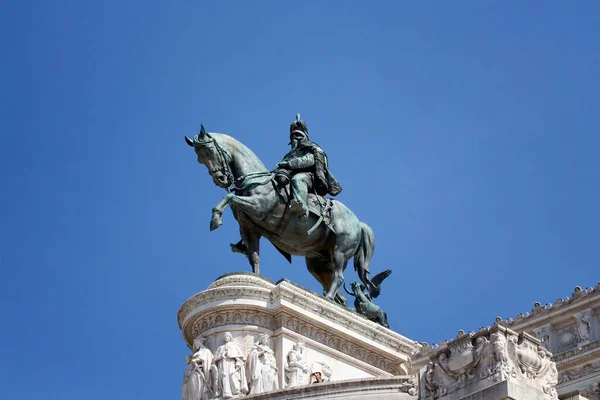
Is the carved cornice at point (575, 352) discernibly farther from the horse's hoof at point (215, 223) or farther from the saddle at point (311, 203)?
the horse's hoof at point (215, 223)

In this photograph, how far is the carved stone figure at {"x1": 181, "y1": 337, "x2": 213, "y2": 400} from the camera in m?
26.5

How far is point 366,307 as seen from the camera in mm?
31531

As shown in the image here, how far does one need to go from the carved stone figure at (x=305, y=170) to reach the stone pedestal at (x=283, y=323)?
289cm

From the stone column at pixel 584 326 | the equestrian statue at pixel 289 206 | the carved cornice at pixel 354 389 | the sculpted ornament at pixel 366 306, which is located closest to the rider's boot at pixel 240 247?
the equestrian statue at pixel 289 206

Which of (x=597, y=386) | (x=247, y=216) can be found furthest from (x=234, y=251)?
(x=597, y=386)

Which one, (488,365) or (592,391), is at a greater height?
(592,391)

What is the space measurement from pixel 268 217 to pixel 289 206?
55 centimetres

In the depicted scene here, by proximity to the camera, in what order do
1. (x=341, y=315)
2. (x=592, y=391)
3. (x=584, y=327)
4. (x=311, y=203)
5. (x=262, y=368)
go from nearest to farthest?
(x=262, y=368)
(x=341, y=315)
(x=311, y=203)
(x=592, y=391)
(x=584, y=327)

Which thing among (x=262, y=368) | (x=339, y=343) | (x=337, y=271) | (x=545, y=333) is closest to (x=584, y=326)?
(x=545, y=333)

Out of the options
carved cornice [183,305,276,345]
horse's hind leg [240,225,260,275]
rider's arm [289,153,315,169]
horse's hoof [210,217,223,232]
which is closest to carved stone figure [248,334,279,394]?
carved cornice [183,305,276,345]

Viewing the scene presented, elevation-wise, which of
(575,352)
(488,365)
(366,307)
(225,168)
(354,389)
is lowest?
(488,365)

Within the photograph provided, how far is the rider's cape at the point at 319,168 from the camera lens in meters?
32.1

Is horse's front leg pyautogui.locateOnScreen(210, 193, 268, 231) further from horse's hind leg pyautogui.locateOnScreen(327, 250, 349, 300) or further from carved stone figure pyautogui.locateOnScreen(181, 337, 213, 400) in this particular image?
carved stone figure pyautogui.locateOnScreen(181, 337, 213, 400)

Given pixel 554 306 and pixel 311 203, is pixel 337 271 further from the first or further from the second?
pixel 554 306
